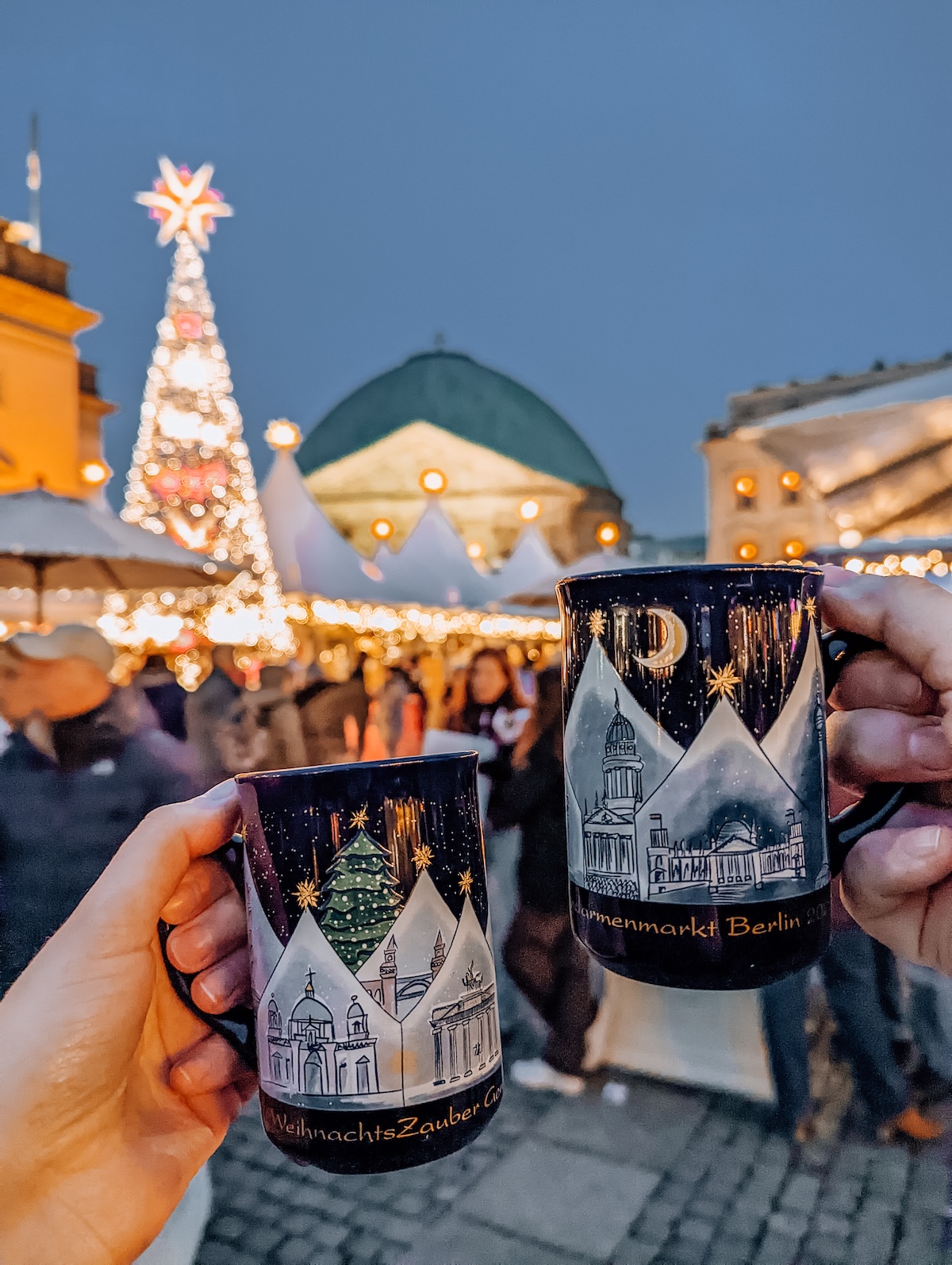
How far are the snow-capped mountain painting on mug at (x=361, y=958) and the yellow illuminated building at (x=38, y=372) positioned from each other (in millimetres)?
12123

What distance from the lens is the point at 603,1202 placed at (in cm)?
260

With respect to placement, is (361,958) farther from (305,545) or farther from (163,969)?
(305,545)

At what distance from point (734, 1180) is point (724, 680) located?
7.89ft

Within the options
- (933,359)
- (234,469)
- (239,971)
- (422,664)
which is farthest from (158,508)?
(933,359)

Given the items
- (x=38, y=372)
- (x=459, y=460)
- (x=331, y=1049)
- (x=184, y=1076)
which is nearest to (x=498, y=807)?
(x=184, y=1076)

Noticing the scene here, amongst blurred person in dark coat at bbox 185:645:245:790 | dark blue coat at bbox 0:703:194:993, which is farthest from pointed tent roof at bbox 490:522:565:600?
dark blue coat at bbox 0:703:194:993

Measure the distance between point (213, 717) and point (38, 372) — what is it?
447 inches

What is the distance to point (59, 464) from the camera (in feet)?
42.0

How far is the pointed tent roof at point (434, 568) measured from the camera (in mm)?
9461

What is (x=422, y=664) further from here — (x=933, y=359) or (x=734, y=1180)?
(x=933, y=359)

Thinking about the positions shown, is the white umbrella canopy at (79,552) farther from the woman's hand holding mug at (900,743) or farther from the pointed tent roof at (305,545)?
the woman's hand holding mug at (900,743)

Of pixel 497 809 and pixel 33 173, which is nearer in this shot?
pixel 497 809

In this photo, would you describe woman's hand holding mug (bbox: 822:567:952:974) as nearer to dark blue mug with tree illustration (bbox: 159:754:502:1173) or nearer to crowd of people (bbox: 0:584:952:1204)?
dark blue mug with tree illustration (bbox: 159:754:502:1173)

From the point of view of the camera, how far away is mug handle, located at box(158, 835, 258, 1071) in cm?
A: 102
